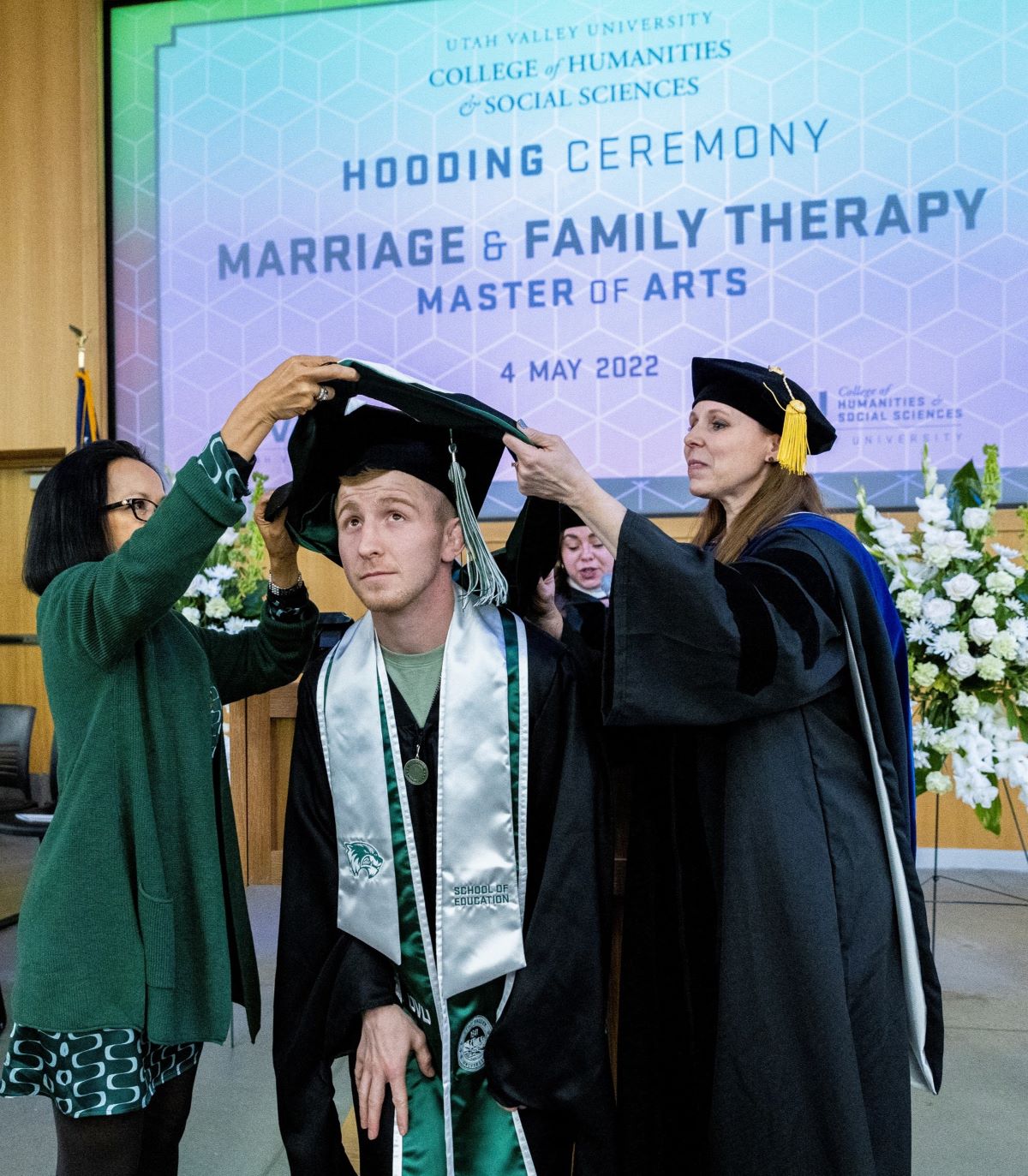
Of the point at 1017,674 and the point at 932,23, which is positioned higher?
the point at 932,23

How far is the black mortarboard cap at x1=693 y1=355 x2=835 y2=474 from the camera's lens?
1.67 metres

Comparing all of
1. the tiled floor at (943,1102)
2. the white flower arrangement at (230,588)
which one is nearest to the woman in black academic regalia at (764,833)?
the tiled floor at (943,1102)

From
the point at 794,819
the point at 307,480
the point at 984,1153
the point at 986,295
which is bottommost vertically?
the point at 984,1153

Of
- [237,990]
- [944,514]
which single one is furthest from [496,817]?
[944,514]

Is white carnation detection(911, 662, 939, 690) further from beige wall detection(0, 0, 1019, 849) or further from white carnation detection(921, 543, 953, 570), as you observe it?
beige wall detection(0, 0, 1019, 849)

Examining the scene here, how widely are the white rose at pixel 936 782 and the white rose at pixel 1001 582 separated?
590mm

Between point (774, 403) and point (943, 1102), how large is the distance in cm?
209

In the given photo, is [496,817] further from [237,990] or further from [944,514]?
[944,514]

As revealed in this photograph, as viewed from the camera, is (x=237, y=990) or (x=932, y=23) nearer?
(x=237, y=990)

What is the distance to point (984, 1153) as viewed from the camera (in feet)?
7.64

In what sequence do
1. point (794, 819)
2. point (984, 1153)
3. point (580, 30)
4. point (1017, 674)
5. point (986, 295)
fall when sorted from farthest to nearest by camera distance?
point (580, 30) < point (986, 295) < point (1017, 674) < point (984, 1153) < point (794, 819)

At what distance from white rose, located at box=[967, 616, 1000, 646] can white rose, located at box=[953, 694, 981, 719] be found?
6.9 inches

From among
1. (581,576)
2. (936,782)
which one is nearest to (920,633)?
(936,782)

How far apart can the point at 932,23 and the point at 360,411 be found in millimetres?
4750
